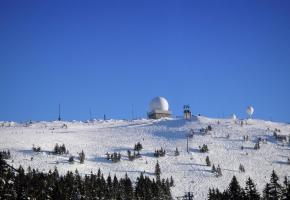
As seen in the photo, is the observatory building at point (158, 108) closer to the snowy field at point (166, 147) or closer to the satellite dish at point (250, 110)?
the snowy field at point (166, 147)

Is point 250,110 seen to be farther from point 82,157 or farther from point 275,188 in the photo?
point 275,188

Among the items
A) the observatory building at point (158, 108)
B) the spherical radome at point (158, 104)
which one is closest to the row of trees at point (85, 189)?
the observatory building at point (158, 108)

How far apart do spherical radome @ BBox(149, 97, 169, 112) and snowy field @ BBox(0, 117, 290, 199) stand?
12.5 metres

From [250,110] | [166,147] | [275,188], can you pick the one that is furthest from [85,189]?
[250,110]

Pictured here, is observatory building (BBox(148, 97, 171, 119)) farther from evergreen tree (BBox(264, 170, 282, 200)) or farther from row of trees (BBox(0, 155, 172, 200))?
evergreen tree (BBox(264, 170, 282, 200))

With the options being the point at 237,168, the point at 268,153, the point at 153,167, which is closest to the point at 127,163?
the point at 153,167

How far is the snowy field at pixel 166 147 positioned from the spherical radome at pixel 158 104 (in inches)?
494

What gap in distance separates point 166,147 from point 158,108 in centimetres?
5408

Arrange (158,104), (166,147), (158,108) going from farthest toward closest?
(158,104)
(158,108)
(166,147)

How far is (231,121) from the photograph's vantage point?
16638 cm

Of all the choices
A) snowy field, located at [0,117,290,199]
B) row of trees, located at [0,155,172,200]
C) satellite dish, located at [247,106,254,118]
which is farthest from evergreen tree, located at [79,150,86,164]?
satellite dish, located at [247,106,254,118]

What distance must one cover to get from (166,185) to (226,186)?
13.9 metres

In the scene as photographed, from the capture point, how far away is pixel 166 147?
134 metres

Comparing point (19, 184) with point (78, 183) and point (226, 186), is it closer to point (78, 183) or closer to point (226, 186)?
point (78, 183)
